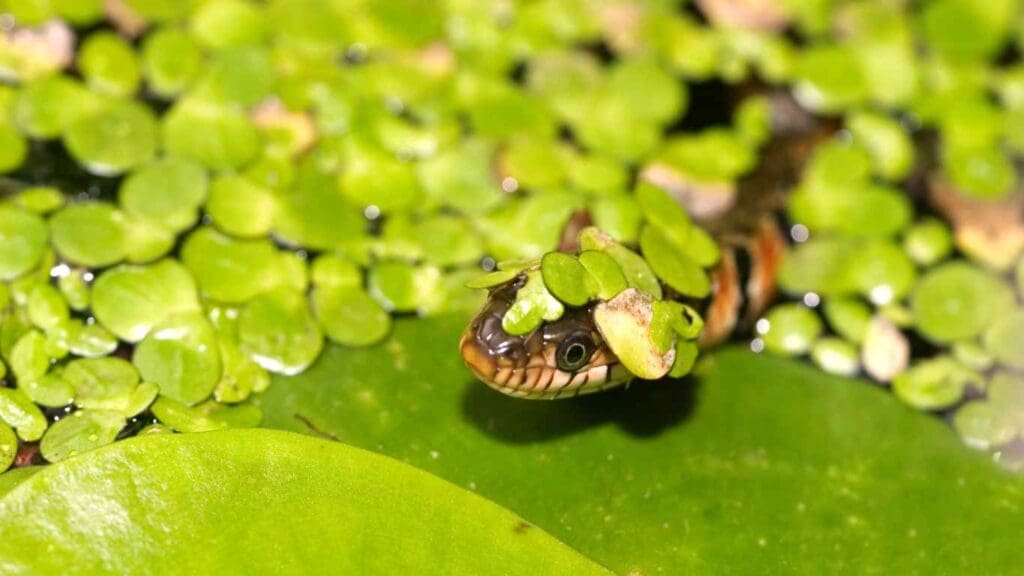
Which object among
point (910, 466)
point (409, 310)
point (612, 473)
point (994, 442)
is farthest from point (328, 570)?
point (994, 442)

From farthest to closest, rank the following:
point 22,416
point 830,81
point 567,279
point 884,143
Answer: point 830,81, point 884,143, point 22,416, point 567,279

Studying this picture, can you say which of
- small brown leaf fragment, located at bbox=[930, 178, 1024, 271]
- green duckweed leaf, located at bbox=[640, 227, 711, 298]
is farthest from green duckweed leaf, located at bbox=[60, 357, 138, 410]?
small brown leaf fragment, located at bbox=[930, 178, 1024, 271]

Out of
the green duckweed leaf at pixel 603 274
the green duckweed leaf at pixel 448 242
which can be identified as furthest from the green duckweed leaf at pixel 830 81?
the green duckweed leaf at pixel 603 274

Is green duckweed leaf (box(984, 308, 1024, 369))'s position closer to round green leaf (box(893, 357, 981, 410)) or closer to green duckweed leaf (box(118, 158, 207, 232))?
round green leaf (box(893, 357, 981, 410))

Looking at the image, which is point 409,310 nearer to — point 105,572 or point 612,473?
point 612,473

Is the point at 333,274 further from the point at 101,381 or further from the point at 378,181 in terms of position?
the point at 101,381

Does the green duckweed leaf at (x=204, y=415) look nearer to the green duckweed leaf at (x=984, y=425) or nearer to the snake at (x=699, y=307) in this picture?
the snake at (x=699, y=307)

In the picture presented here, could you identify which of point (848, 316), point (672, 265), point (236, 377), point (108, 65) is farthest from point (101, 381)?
point (848, 316)
